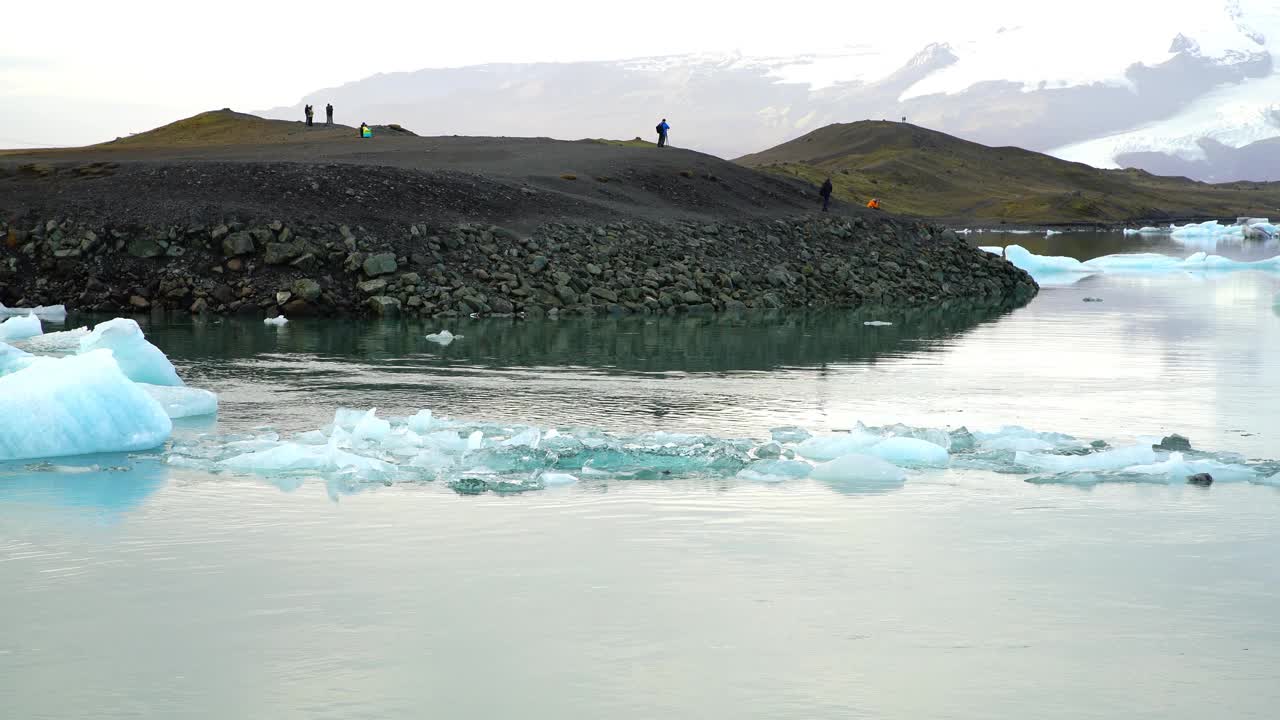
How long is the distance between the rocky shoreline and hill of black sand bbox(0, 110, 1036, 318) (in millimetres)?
55

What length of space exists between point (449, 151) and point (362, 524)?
44.3 meters

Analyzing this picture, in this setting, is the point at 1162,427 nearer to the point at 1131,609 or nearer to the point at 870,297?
the point at 1131,609

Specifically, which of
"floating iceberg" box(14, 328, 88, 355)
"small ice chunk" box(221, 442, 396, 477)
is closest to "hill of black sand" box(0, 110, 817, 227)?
"floating iceberg" box(14, 328, 88, 355)

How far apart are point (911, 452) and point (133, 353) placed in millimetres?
10648

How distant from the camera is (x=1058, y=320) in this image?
36656 millimetres

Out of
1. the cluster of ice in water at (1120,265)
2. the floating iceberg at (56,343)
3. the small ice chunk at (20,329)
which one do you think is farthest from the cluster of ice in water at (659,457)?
the cluster of ice in water at (1120,265)

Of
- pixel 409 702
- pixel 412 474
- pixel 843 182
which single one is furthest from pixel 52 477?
pixel 843 182

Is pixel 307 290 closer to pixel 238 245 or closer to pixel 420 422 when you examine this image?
pixel 238 245

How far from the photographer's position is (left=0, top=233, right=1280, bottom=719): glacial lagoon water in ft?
23.6

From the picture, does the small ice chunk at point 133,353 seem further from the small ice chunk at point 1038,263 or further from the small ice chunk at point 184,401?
the small ice chunk at point 1038,263

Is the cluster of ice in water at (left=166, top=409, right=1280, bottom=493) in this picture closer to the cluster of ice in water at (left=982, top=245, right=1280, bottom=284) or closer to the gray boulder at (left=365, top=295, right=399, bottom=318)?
the gray boulder at (left=365, top=295, right=399, bottom=318)

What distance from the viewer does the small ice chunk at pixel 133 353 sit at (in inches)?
712

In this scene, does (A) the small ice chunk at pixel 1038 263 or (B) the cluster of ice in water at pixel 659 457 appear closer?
(B) the cluster of ice in water at pixel 659 457

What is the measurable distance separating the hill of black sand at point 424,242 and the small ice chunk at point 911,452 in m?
22.5
